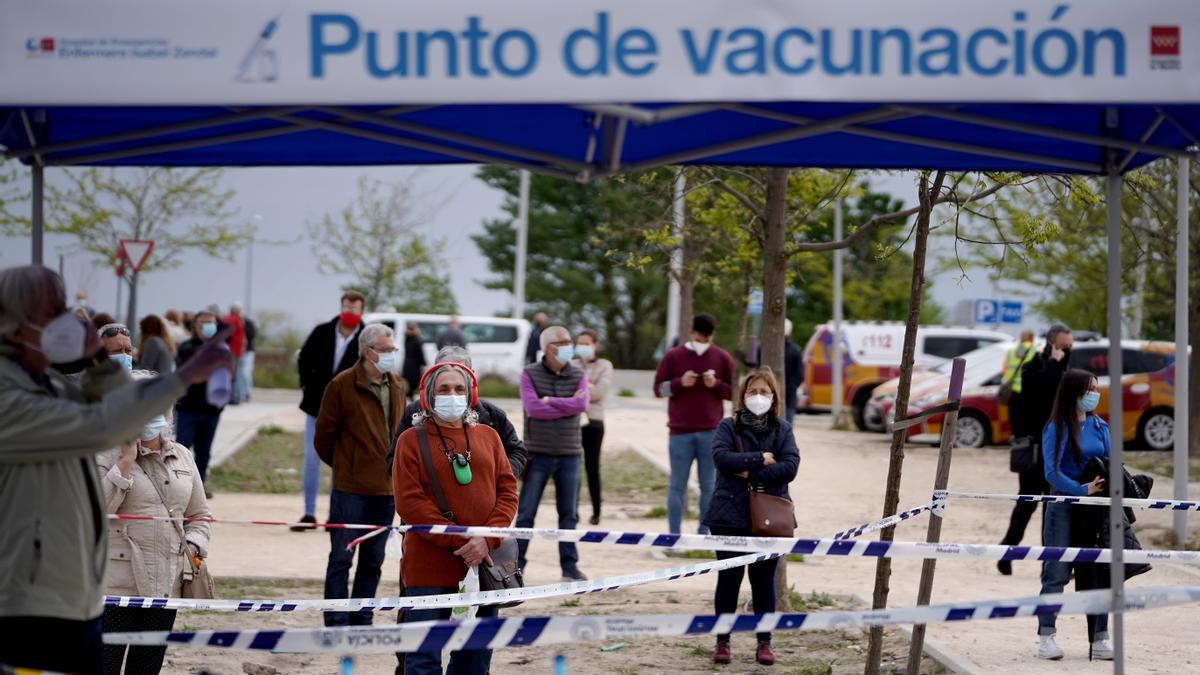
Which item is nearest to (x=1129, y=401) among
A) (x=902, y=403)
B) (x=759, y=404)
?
→ (x=759, y=404)

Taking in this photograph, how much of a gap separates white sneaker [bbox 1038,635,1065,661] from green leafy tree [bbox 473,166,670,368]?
137 feet

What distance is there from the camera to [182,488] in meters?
6.14

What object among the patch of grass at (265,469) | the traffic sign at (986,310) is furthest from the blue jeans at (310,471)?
the traffic sign at (986,310)

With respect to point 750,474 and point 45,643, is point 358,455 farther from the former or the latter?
point 45,643

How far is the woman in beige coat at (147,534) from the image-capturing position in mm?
5914

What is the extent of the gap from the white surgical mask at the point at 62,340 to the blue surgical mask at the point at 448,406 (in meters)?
2.42

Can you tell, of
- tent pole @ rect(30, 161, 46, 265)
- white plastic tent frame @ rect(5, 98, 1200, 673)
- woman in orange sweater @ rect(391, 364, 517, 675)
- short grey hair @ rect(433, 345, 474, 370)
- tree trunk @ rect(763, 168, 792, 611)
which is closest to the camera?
white plastic tent frame @ rect(5, 98, 1200, 673)

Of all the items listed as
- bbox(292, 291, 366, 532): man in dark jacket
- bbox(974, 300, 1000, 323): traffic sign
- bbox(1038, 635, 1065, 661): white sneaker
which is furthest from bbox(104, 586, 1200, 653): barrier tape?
bbox(974, 300, 1000, 323): traffic sign

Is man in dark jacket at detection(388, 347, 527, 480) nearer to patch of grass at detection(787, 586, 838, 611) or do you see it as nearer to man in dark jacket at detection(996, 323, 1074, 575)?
patch of grass at detection(787, 586, 838, 611)

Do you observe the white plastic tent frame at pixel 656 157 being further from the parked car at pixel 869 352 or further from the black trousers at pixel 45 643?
the parked car at pixel 869 352

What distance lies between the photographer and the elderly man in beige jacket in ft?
12.2

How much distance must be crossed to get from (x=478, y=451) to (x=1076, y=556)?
2.65m

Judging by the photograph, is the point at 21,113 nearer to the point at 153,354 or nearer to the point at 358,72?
the point at 358,72

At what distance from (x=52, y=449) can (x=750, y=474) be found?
4.72 m
